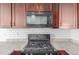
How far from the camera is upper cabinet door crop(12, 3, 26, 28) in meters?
3.63

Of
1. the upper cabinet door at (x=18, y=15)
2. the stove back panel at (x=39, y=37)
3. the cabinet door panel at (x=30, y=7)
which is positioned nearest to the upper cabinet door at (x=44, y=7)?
the cabinet door panel at (x=30, y=7)

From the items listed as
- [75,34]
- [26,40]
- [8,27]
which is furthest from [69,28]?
[8,27]

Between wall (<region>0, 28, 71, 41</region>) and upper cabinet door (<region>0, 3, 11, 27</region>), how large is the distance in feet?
0.57

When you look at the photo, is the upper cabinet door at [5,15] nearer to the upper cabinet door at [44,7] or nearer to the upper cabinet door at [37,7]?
the upper cabinet door at [37,7]

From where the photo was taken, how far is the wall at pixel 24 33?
148 inches

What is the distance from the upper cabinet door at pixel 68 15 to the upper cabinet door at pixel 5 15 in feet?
3.14

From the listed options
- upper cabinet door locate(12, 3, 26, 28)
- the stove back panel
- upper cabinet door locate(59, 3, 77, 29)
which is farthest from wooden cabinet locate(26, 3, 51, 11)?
the stove back panel

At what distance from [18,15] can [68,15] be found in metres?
0.94

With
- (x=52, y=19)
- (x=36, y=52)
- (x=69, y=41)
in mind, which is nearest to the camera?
(x=36, y=52)

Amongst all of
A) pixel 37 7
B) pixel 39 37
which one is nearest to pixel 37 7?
pixel 37 7

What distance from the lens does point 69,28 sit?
3.61m

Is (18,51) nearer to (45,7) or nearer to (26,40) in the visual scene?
(26,40)

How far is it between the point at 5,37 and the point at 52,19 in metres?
0.98

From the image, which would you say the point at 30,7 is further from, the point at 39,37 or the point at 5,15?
the point at 39,37
